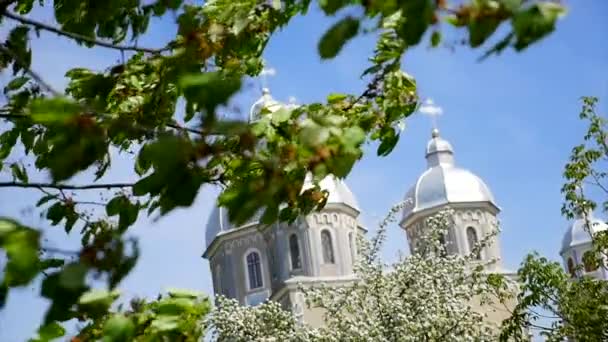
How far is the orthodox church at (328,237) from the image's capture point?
1476 inches

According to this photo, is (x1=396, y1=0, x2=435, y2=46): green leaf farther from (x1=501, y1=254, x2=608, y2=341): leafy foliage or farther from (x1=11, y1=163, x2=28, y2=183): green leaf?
(x1=501, y1=254, x2=608, y2=341): leafy foliage

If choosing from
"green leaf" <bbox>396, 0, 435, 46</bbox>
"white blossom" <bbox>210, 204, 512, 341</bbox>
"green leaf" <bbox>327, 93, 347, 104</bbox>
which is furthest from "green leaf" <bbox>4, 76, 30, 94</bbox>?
"white blossom" <bbox>210, 204, 512, 341</bbox>

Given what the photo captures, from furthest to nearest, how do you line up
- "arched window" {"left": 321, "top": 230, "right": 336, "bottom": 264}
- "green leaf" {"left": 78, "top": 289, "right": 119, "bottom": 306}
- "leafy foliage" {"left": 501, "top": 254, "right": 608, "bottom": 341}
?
Answer: "arched window" {"left": 321, "top": 230, "right": 336, "bottom": 264}
"leafy foliage" {"left": 501, "top": 254, "right": 608, "bottom": 341}
"green leaf" {"left": 78, "top": 289, "right": 119, "bottom": 306}

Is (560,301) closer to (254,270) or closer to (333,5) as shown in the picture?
(333,5)

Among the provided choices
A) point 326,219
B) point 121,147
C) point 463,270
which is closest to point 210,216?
point 326,219

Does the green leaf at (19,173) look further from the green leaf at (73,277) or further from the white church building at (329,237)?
the white church building at (329,237)

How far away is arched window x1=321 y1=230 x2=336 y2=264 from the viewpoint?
37438 millimetres

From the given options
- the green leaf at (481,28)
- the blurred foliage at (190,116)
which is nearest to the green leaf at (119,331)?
the blurred foliage at (190,116)

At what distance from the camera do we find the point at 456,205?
40062 mm

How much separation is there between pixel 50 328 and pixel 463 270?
20.3 meters

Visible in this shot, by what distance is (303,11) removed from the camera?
10.9 feet

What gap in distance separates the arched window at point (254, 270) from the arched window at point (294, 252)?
7.50ft

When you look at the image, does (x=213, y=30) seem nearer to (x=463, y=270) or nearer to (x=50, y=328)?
(x=50, y=328)

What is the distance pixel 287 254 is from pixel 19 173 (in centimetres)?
Result: 3388
